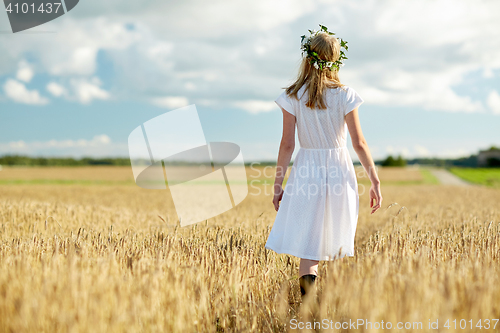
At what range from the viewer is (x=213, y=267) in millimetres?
3467

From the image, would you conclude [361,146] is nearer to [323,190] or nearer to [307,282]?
[323,190]

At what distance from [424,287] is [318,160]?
1.46 meters

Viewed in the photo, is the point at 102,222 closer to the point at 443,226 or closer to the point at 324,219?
the point at 324,219

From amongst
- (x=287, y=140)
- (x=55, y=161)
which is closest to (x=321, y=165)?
(x=287, y=140)

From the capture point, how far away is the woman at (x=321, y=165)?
3168mm

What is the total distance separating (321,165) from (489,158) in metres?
126

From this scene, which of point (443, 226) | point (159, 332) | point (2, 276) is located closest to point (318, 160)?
point (159, 332)

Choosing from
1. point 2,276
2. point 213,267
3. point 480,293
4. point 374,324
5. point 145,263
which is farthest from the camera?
point 213,267

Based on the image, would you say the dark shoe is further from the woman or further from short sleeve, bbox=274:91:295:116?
short sleeve, bbox=274:91:295:116

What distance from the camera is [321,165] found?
324cm

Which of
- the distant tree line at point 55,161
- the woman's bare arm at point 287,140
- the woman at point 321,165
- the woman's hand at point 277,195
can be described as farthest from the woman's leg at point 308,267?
the distant tree line at point 55,161

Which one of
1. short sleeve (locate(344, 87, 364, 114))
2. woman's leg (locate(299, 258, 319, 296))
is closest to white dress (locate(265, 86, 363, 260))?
short sleeve (locate(344, 87, 364, 114))

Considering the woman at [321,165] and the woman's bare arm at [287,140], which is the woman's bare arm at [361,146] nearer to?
the woman at [321,165]

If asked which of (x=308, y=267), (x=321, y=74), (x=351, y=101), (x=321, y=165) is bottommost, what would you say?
(x=308, y=267)
